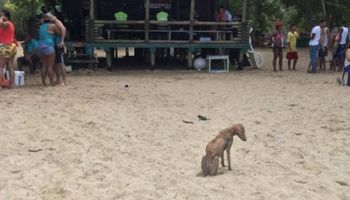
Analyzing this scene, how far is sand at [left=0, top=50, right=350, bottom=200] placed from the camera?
5859 millimetres

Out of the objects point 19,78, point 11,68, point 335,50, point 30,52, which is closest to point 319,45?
point 335,50

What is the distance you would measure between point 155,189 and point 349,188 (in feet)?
6.94

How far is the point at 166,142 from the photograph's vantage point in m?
7.87

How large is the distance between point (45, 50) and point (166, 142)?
5.50m

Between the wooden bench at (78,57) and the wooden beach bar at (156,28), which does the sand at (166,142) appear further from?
the wooden beach bar at (156,28)

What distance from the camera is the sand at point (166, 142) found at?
→ 19.2ft

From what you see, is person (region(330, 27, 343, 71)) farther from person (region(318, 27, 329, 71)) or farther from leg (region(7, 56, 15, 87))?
leg (region(7, 56, 15, 87))

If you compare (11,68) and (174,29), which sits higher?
(174,29)

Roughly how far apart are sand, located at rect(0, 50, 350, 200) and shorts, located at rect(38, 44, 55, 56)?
852 millimetres

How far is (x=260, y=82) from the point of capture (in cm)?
1517

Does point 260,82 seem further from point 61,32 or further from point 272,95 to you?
point 61,32

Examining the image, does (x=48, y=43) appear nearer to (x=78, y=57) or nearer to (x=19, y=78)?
(x=19, y=78)

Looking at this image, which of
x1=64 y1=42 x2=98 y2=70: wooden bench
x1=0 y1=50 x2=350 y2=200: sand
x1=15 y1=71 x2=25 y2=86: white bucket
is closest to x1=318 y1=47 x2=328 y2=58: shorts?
x1=0 y1=50 x2=350 y2=200: sand

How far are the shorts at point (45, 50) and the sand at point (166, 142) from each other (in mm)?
852
